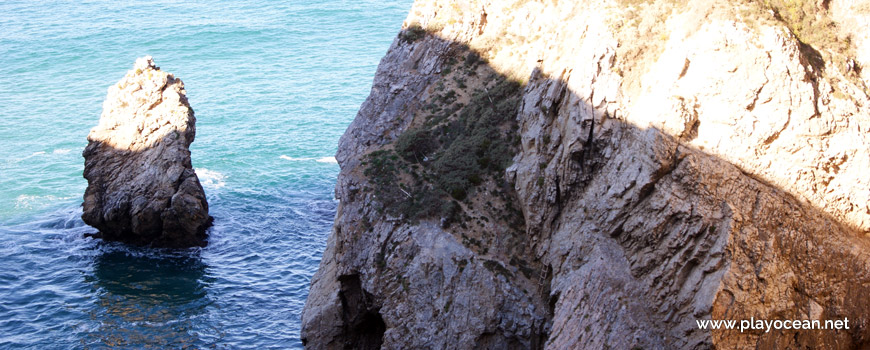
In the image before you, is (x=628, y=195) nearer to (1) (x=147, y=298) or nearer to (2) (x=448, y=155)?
(2) (x=448, y=155)

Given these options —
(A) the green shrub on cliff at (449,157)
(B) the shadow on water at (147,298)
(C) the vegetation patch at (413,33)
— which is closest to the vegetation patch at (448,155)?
(A) the green shrub on cliff at (449,157)

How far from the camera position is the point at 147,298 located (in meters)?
49.8

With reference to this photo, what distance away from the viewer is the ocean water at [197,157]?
47.5m

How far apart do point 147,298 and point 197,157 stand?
28.1 metres

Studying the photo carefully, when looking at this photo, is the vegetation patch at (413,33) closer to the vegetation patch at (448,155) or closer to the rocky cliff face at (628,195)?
the vegetation patch at (448,155)

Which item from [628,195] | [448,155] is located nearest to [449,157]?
[448,155]

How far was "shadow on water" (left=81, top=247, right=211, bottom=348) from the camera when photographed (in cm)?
4481

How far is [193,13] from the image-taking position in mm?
113312

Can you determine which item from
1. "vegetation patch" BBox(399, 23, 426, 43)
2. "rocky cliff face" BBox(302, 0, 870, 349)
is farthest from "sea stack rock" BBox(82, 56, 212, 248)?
"vegetation patch" BBox(399, 23, 426, 43)

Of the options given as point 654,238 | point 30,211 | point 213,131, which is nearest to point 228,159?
point 213,131

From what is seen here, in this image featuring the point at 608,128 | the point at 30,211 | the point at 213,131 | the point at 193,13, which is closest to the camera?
the point at 608,128

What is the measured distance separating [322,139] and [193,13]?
47.5 metres

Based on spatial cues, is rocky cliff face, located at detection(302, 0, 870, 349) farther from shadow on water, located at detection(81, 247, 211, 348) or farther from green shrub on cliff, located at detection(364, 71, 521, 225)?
shadow on water, located at detection(81, 247, 211, 348)

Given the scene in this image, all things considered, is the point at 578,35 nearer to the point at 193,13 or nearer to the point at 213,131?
the point at 213,131
